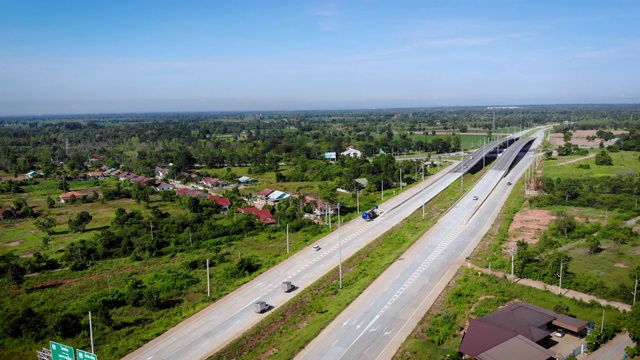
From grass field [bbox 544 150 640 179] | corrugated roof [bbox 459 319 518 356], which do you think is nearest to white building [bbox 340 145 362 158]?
grass field [bbox 544 150 640 179]

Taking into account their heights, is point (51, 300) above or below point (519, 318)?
below

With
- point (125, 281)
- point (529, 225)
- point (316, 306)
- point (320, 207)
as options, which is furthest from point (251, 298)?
point (529, 225)

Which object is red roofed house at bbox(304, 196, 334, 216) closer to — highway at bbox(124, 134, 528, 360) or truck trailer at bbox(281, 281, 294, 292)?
highway at bbox(124, 134, 528, 360)

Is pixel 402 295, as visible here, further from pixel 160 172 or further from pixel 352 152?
pixel 352 152

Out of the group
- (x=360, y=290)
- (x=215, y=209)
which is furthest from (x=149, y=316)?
(x=215, y=209)

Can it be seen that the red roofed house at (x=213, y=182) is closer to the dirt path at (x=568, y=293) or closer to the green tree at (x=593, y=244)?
the dirt path at (x=568, y=293)

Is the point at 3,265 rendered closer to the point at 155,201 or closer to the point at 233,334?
the point at 233,334
